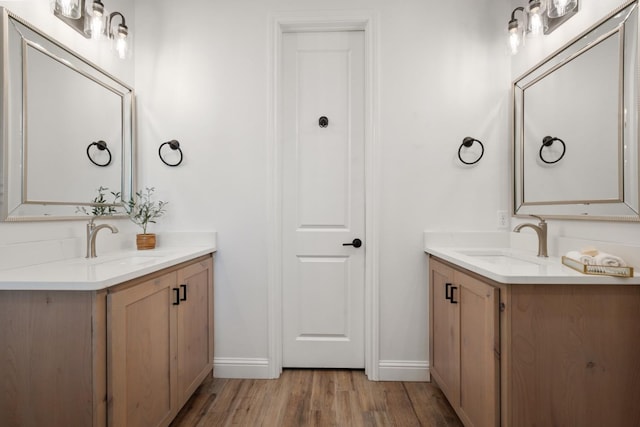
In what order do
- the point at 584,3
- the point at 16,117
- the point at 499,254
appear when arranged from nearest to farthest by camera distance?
1. the point at 16,117
2. the point at 584,3
3. the point at 499,254

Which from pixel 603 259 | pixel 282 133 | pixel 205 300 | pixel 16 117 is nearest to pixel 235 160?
pixel 282 133

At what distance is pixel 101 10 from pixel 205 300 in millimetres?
1714

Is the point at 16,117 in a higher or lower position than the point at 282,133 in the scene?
lower

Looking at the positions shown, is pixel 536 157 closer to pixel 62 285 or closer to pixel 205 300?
pixel 205 300

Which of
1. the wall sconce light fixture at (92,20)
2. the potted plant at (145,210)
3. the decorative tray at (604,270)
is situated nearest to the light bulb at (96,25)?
the wall sconce light fixture at (92,20)

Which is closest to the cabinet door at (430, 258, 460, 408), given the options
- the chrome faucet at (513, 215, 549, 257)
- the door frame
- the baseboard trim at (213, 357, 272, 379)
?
the door frame

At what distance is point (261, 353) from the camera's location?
7.60 feet

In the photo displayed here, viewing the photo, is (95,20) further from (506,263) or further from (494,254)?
(494,254)

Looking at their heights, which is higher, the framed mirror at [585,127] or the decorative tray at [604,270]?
the framed mirror at [585,127]

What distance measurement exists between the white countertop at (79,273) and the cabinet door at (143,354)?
7 cm

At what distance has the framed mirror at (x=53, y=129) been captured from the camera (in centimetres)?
146

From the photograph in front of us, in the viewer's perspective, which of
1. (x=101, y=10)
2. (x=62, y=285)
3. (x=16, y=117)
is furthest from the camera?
(x=101, y=10)

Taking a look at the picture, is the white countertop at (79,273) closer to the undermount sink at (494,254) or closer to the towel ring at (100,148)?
the towel ring at (100,148)

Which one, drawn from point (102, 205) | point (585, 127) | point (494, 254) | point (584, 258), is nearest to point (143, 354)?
point (102, 205)
